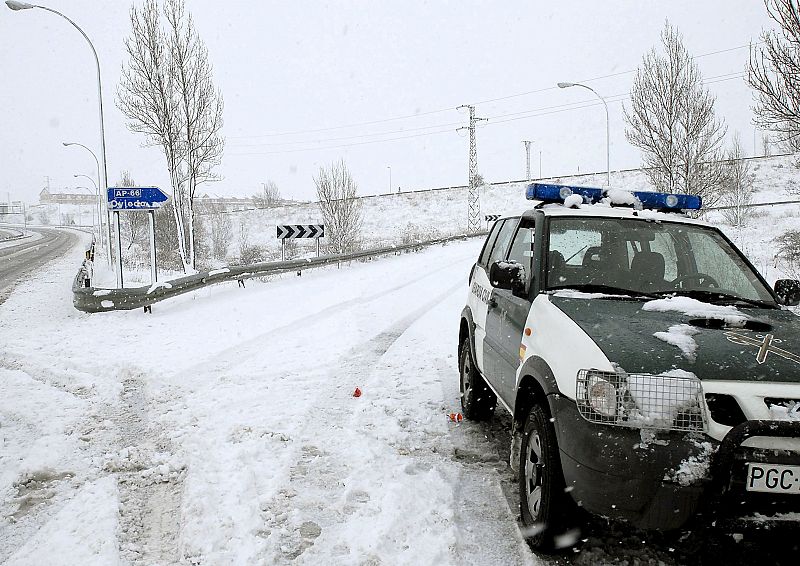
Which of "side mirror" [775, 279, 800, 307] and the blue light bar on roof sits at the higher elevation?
the blue light bar on roof

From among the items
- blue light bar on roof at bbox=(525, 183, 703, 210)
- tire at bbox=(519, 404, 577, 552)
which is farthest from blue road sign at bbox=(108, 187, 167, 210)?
tire at bbox=(519, 404, 577, 552)

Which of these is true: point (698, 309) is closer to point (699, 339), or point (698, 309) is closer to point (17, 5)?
point (699, 339)

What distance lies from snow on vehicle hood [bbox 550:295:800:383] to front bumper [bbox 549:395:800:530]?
0.29m

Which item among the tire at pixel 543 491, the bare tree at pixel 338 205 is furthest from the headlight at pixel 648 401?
the bare tree at pixel 338 205

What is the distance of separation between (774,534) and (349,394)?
4426 mm

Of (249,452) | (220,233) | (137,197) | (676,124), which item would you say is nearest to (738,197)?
(676,124)

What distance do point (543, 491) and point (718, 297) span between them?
5.91 ft

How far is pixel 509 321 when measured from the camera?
413cm

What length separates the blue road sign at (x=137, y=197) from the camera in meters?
14.8

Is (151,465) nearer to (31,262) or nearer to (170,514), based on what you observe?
(170,514)

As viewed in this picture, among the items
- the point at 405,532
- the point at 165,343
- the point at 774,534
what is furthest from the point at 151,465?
the point at 165,343

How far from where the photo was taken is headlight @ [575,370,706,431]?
8.26 ft

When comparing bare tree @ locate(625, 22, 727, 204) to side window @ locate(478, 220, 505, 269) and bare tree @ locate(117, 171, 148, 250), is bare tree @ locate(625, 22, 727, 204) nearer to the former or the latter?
side window @ locate(478, 220, 505, 269)

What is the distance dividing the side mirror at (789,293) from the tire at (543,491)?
1.93 m
